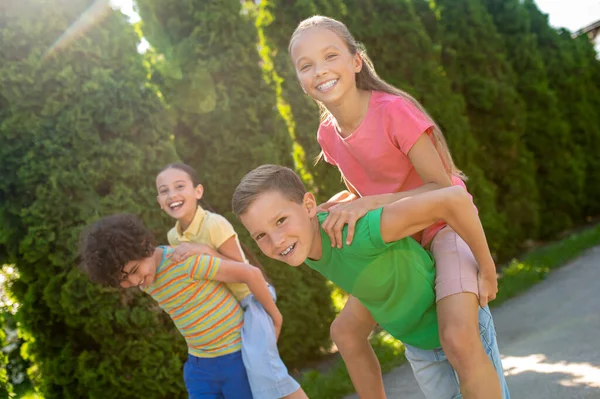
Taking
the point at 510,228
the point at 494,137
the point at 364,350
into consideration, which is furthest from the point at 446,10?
the point at 364,350

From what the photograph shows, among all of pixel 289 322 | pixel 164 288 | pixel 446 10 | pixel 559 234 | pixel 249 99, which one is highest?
pixel 446 10

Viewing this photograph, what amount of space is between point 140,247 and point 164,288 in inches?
10.7

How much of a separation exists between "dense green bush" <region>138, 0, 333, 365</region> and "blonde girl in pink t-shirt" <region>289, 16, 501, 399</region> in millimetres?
2476

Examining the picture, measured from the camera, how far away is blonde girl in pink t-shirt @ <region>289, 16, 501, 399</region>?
89.4 inches

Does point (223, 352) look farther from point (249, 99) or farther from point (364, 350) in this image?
point (249, 99)

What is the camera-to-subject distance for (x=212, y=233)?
11.5 ft

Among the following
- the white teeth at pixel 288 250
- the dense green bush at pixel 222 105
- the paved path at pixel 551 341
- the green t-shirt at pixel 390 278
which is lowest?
the paved path at pixel 551 341

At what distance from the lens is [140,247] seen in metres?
3.08

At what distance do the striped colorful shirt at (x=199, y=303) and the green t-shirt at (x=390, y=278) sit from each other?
2.93 ft

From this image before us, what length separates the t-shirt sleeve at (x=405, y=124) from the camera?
8.13 ft

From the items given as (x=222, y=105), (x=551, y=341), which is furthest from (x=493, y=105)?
(x=222, y=105)

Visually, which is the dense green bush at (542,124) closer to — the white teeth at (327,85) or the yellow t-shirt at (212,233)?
the yellow t-shirt at (212,233)

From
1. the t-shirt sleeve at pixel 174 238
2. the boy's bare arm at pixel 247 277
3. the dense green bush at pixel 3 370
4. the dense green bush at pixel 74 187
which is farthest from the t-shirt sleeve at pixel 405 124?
the dense green bush at pixel 3 370

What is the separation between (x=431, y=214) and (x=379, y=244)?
208mm
